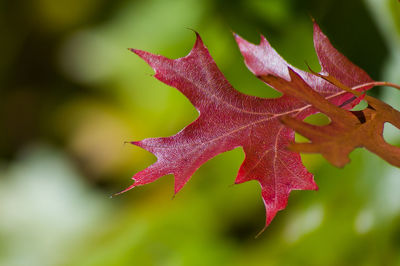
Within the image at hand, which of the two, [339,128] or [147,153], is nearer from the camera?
[339,128]

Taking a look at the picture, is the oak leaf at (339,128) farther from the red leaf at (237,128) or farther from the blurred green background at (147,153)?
the blurred green background at (147,153)

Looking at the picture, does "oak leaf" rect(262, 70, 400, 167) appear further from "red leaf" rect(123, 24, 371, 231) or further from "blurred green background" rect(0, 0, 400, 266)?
"blurred green background" rect(0, 0, 400, 266)

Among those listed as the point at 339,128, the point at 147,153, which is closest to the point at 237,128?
the point at 339,128

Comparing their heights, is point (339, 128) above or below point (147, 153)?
above

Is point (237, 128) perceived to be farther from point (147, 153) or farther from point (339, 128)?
point (147, 153)

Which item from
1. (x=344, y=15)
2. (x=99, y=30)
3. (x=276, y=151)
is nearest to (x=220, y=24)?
(x=344, y=15)

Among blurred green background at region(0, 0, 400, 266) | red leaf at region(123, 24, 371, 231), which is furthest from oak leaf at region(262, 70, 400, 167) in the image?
blurred green background at region(0, 0, 400, 266)
